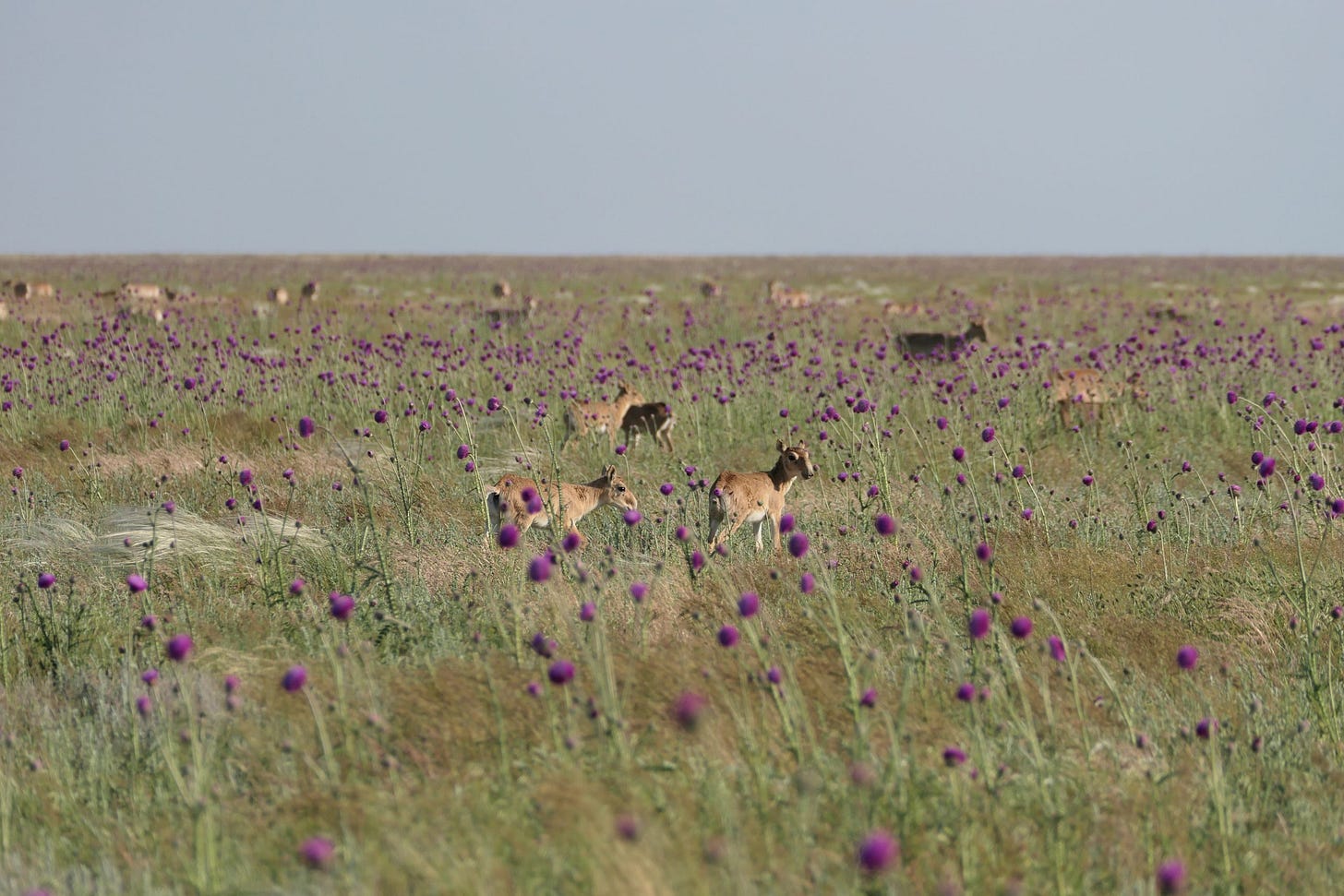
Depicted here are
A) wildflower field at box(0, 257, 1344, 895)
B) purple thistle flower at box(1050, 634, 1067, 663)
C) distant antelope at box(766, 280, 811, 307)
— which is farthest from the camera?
distant antelope at box(766, 280, 811, 307)

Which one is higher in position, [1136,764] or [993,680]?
[993,680]

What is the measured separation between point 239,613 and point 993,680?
12.2 ft

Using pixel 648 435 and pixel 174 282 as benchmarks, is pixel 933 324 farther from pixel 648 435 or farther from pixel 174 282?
pixel 174 282

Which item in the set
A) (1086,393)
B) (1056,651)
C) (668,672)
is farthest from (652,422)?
(1056,651)

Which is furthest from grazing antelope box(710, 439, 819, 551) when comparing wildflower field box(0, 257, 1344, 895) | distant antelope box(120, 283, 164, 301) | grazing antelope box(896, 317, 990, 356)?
distant antelope box(120, 283, 164, 301)

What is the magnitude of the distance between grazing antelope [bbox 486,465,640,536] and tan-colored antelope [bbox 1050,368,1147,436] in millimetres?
5540

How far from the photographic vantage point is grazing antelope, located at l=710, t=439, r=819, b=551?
26.5 ft

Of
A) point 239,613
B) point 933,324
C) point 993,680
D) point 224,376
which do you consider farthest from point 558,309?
point 993,680

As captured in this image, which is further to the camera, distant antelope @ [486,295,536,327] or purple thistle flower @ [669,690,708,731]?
distant antelope @ [486,295,536,327]

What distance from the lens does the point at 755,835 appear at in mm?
3502

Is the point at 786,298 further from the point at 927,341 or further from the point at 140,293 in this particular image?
the point at 140,293

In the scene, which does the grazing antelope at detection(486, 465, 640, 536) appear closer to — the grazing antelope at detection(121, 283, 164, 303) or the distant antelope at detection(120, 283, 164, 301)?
the grazing antelope at detection(121, 283, 164, 303)

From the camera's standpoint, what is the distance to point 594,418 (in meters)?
11.9

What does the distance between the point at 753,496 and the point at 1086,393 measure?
523 cm
